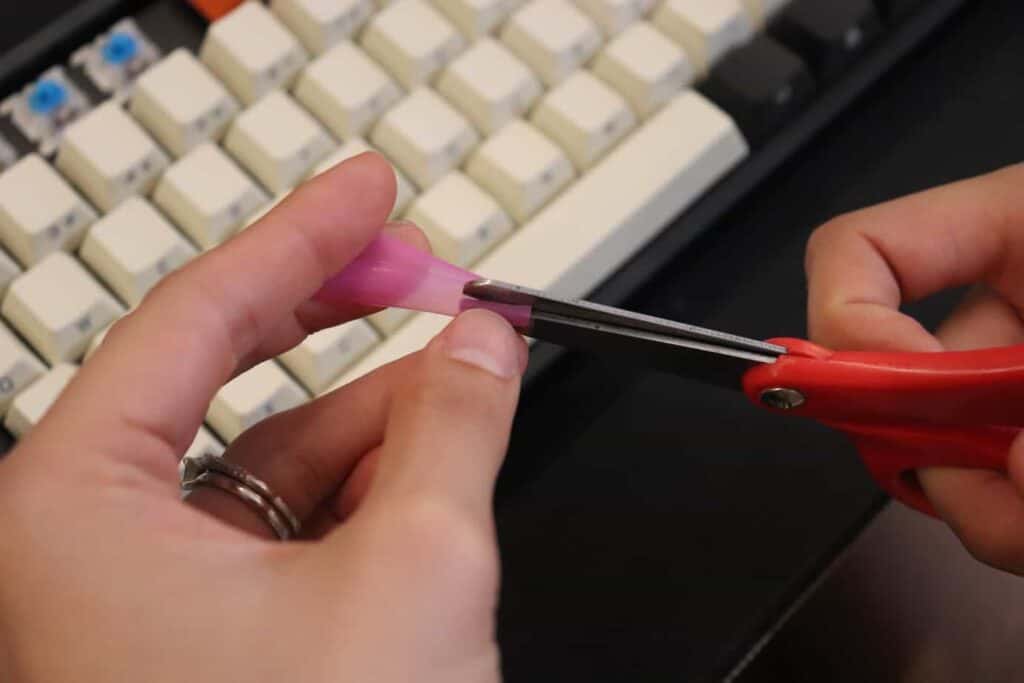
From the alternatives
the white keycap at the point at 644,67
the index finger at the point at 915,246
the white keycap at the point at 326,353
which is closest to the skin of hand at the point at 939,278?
the index finger at the point at 915,246

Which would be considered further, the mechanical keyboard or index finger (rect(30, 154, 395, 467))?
the mechanical keyboard

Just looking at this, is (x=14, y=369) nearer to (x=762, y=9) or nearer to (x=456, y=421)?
(x=456, y=421)

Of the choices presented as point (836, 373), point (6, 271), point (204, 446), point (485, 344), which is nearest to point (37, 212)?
point (6, 271)

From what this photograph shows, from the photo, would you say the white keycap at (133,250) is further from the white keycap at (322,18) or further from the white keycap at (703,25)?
the white keycap at (703,25)

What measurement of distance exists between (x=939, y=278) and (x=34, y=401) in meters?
0.40

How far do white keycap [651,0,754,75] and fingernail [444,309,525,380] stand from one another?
0.23 meters

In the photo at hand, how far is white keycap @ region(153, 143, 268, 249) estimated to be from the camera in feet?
1.48

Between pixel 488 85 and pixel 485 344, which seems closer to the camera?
pixel 485 344

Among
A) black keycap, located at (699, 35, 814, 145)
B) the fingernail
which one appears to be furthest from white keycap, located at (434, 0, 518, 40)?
the fingernail

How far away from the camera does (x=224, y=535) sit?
29 cm

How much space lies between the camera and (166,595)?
276mm

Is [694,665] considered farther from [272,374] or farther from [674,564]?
[272,374]

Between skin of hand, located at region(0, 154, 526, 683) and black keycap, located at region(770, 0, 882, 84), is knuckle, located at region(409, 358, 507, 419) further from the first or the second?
black keycap, located at region(770, 0, 882, 84)

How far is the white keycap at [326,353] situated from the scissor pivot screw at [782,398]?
17 centimetres
